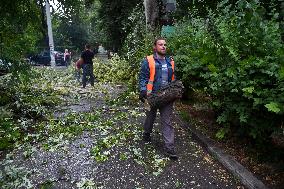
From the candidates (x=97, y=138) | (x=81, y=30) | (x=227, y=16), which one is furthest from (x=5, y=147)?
(x=81, y=30)

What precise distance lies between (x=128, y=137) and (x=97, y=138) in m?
0.67

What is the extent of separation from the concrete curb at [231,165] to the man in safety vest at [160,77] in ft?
2.47

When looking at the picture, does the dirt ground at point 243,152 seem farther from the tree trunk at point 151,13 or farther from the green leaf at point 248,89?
the tree trunk at point 151,13

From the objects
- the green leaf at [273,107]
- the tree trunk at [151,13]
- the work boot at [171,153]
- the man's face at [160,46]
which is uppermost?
the tree trunk at [151,13]

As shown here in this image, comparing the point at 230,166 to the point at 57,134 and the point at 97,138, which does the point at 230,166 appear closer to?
the point at 97,138

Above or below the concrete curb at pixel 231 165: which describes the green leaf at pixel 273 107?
above

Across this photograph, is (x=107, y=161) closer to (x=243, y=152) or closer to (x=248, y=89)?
(x=243, y=152)

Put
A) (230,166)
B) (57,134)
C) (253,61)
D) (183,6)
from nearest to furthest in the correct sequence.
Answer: (253,61)
(230,166)
(57,134)
(183,6)

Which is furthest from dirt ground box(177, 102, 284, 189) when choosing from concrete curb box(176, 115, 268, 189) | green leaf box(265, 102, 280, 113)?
green leaf box(265, 102, 280, 113)

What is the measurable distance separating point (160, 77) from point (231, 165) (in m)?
2.00

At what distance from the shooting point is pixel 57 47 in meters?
58.2

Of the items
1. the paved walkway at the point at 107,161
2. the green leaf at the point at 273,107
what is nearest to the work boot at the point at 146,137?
the paved walkway at the point at 107,161

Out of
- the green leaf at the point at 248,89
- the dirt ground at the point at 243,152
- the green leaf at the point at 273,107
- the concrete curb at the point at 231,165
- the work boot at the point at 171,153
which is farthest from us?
the work boot at the point at 171,153

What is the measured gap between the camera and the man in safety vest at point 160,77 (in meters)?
6.89
